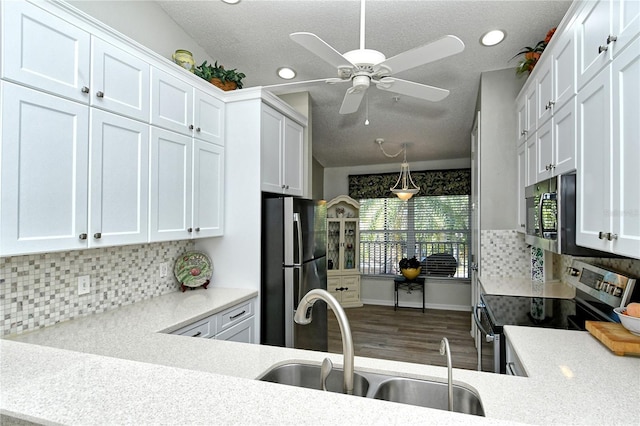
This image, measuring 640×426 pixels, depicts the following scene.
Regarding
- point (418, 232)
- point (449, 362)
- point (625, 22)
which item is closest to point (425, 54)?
point (625, 22)

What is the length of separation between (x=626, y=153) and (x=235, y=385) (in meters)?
1.52

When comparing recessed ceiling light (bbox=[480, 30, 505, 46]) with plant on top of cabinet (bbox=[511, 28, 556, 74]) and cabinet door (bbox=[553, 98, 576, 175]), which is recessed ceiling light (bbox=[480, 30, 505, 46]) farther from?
cabinet door (bbox=[553, 98, 576, 175])

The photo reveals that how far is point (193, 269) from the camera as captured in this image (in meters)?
2.77

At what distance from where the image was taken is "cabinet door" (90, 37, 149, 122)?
184 cm

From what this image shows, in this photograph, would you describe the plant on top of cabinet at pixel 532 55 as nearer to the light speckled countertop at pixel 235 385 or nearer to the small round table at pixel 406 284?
the light speckled countertop at pixel 235 385

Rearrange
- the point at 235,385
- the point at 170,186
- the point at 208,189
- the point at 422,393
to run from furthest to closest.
Result: 1. the point at 208,189
2. the point at 170,186
3. the point at 422,393
4. the point at 235,385

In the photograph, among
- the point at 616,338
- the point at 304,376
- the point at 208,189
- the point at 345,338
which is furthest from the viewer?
the point at 208,189

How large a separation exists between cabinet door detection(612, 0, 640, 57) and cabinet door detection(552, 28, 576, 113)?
442 mm

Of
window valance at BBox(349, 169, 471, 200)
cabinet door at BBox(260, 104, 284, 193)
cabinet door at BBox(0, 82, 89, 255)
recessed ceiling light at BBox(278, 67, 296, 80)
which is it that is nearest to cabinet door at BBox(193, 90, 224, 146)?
cabinet door at BBox(260, 104, 284, 193)

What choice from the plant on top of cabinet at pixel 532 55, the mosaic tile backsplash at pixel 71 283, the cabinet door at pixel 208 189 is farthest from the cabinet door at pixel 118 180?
the plant on top of cabinet at pixel 532 55

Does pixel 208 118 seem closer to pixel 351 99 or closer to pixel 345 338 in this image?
pixel 351 99

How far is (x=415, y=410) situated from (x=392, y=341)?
363 centimetres

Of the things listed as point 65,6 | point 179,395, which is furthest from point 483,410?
point 65,6

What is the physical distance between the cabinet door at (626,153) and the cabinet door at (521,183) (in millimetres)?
1535
